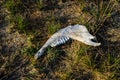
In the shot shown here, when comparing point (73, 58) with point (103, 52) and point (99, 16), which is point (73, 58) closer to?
point (103, 52)

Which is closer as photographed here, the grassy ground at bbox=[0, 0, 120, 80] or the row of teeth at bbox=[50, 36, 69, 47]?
the grassy ground at bbox=[0, 0, 120, 80]

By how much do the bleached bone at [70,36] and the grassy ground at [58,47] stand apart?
6 centimetres

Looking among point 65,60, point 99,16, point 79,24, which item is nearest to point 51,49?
point 65,60

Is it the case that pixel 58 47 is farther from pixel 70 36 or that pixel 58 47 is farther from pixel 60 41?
pixel 70 36

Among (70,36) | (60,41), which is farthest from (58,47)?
(70,36)

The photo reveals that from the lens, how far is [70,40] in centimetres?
367

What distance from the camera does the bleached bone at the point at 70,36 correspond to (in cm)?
352

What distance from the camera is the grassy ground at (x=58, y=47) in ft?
11.2

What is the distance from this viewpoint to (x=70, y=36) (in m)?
3.65

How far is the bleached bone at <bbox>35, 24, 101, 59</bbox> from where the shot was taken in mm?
3523

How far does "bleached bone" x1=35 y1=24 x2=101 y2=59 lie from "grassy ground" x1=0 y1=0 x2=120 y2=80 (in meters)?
0.06

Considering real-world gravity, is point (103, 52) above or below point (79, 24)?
below

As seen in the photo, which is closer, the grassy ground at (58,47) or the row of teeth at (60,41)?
the grassy ground at (58,47)

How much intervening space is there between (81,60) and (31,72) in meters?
0.57
